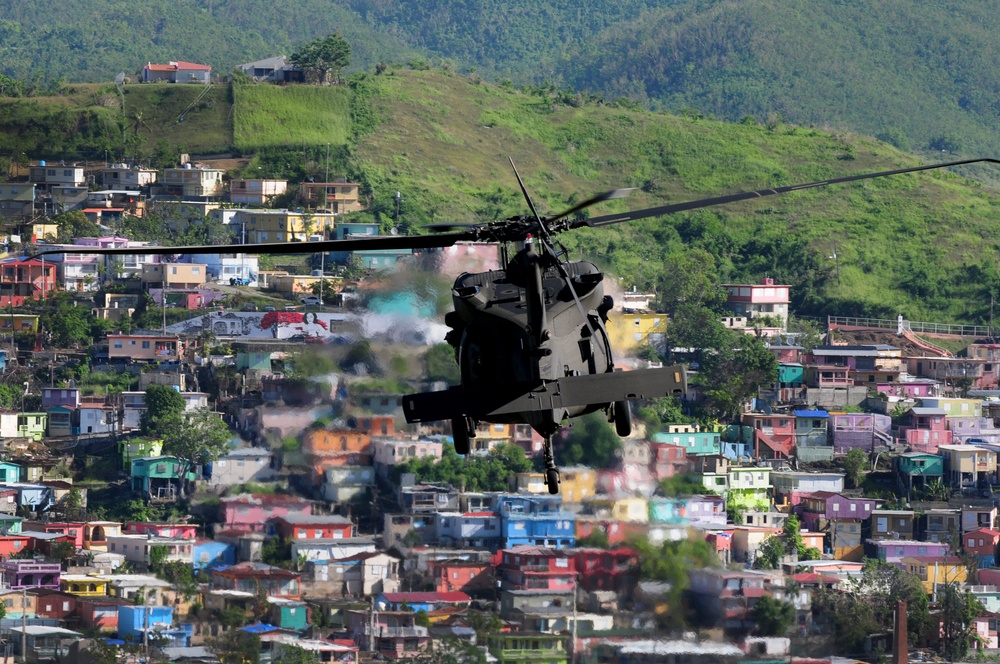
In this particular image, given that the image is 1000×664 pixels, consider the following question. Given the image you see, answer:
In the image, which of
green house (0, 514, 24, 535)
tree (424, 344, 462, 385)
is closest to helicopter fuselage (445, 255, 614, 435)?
tree (424, 344, 462, 385)

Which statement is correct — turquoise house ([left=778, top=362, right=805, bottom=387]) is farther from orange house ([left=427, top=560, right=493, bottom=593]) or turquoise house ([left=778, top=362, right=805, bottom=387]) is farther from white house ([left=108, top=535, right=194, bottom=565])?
white house ([left=108, top=535, right=194, bottom=565])

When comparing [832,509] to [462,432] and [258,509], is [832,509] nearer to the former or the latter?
[258,509]

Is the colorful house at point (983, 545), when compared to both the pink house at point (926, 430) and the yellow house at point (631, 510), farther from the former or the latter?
the yellow house at point (631, 510)

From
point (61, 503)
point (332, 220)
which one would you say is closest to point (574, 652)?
point (61, 503)

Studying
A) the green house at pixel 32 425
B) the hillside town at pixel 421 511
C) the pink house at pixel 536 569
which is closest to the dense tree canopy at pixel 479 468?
the hillside town at pixel 421 511

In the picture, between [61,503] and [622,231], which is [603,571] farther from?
[622,231]
